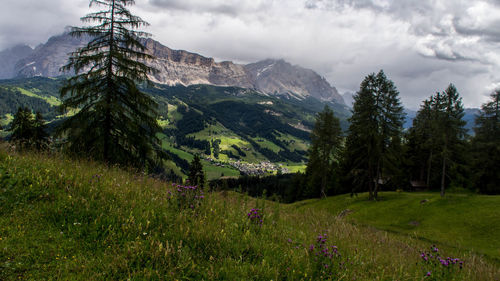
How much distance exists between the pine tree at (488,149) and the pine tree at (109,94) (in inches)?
1965

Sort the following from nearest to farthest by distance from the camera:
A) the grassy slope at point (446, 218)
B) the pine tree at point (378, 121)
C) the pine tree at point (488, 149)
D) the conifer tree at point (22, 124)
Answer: the grassy slope at point (446, 218), the conifer tree at point (22, 124), the pine tree at point (378, 121), the pine tree at point (488, 149)

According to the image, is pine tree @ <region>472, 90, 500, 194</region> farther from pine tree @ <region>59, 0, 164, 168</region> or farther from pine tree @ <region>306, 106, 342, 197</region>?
pine tree @ <region>59, 0, 164, 168</region>

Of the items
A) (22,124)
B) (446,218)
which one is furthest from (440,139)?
(22,124)

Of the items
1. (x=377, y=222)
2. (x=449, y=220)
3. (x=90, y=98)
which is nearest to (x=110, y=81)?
(x=90, y=98)

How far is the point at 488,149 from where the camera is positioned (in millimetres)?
39219

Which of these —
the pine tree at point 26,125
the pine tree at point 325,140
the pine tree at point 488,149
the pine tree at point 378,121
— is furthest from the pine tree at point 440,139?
the pine tree at point 26,125

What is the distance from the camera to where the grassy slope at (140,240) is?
10.4ft

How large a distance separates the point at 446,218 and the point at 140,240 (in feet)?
105

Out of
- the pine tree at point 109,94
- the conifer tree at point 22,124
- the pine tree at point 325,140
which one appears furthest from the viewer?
the pine tree at point 325,140

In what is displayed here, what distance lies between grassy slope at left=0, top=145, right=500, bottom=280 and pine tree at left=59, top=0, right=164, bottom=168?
34.3ft

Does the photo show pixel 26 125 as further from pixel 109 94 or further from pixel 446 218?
pixel 446 218

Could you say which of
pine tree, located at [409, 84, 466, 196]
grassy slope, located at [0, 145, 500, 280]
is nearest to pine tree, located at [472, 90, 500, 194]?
pine tree, located at [409, 84, 466, 196]

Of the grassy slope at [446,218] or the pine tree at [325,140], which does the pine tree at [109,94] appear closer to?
the grassy slope at [446,218]

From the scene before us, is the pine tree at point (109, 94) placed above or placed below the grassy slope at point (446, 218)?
above
